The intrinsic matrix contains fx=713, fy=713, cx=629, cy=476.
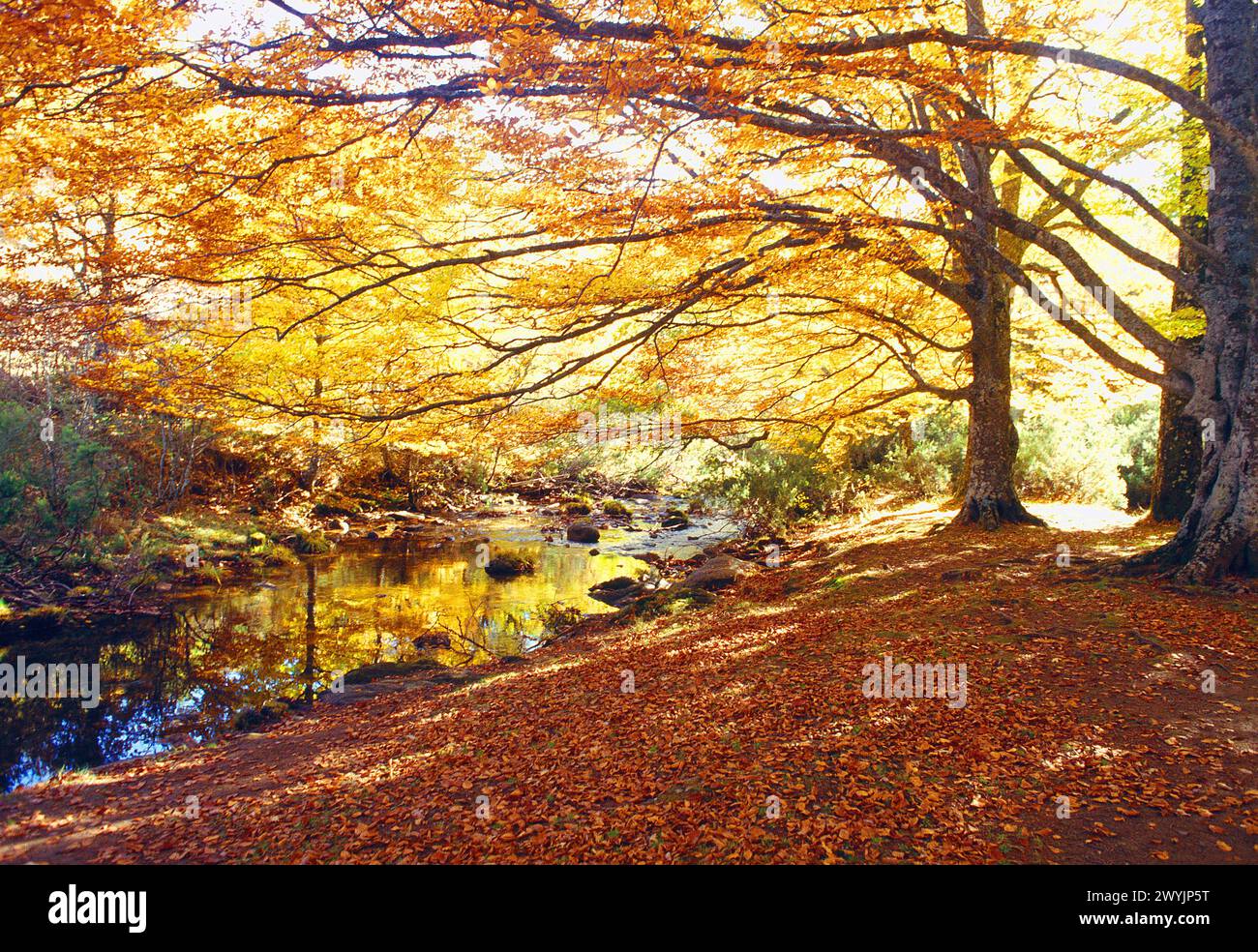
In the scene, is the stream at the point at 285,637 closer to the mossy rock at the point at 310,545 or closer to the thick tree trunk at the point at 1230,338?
the mossy rock at the point at 310,545

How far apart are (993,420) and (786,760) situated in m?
9.01

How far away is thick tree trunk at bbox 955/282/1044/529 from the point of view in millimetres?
11641

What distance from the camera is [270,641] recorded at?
1104 centimetres

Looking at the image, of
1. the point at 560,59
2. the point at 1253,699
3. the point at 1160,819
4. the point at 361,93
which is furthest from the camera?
the point at 361,93

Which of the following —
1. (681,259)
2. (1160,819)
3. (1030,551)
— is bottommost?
(1160,819)

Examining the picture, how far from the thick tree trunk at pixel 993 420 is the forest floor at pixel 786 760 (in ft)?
11.7

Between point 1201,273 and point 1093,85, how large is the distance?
5186mm

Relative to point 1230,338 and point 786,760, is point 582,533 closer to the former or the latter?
point 1230,338

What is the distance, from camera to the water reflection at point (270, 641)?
786cm

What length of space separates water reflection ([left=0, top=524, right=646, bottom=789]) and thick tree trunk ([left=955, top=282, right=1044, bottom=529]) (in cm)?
692

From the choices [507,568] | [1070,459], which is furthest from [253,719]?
[1070,459]

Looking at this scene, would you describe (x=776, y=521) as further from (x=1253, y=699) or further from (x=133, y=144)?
(x=133, y=144)
